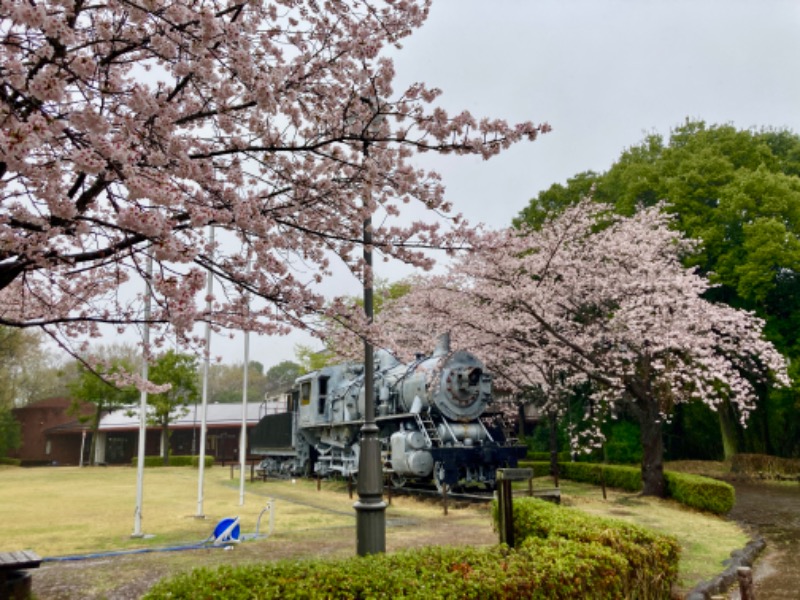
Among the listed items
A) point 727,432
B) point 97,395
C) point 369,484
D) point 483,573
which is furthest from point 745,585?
point 97,395

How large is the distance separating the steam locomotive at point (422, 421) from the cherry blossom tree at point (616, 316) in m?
1.43

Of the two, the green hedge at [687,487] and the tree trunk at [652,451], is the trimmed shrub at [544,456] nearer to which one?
the green hedge at [687,487]

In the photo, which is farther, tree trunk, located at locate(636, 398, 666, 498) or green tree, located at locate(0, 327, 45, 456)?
green tree, located at locate(0, 327, 45, 456)

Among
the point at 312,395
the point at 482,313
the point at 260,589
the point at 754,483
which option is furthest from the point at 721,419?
the point at 260,589

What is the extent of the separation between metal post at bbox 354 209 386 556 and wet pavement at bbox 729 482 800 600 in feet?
14.3

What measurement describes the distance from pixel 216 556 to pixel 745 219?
77.1 ft

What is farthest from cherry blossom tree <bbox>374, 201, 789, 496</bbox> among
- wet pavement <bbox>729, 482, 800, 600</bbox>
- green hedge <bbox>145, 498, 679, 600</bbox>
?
green hedge <bbox>145, 498, 679, 600</bbox>

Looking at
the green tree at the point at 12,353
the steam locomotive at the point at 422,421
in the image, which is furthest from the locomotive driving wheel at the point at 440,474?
the green tree at the point at 12,353

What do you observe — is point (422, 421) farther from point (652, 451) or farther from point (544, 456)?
point (544, 456)

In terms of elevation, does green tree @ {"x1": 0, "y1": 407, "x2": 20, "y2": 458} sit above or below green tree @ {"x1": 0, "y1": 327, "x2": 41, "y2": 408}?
below

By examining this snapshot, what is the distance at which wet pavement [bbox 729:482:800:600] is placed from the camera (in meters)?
7.53

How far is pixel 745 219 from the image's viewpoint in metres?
24.0

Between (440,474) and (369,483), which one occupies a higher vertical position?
(369,483)

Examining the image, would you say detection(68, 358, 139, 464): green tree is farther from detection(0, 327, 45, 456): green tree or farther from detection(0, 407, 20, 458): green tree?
detection(0, 407, 20, 458): green tree
